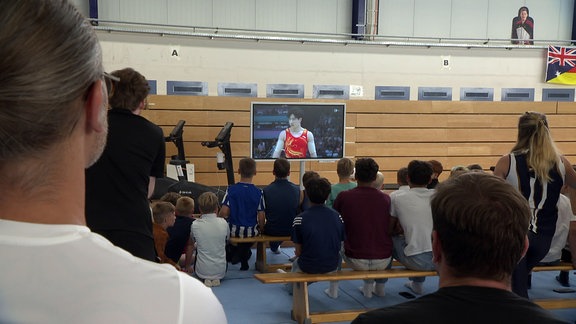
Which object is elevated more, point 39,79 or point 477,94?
point 477,94

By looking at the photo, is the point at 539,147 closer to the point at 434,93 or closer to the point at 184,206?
the point at 184,206

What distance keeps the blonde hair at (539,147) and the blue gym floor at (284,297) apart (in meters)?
1.49

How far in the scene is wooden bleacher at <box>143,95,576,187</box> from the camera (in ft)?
31.0

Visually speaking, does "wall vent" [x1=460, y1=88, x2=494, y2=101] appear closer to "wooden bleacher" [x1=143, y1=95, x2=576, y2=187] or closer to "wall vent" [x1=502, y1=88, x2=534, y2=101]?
"wooden bleacher" [x1=143, y1=95, x2=576, y2=187]

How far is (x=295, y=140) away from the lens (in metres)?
8.18

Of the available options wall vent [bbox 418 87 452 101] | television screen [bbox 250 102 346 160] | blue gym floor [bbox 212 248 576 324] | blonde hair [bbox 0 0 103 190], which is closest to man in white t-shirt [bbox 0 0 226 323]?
blonde hair [bbox 0 0 103 190]

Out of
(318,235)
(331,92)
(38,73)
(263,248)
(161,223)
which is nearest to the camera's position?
(38,73)

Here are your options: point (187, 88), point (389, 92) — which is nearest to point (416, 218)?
point (187, 88)

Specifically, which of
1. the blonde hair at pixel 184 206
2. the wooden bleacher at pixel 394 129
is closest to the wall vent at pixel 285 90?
the wooden bleacher at pixel 394 129

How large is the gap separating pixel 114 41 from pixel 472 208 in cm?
851

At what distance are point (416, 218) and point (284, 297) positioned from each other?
147 cm

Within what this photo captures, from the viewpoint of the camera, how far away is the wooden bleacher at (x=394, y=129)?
9445 mm

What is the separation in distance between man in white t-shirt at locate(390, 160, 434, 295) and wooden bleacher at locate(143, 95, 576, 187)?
5360 mm

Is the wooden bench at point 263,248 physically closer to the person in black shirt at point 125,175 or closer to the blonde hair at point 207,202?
the blonde hair at point 207,202
